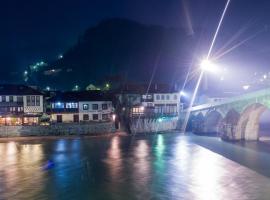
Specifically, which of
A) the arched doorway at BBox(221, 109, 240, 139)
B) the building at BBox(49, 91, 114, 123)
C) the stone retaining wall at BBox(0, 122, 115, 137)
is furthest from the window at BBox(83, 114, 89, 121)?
the arched doorway at BBox(221, 109, 240, 139)

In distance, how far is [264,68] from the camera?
11250cm

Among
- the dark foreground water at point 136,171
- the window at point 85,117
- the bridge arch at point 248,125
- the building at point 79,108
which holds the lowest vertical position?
the dark foreground water at point 136,171

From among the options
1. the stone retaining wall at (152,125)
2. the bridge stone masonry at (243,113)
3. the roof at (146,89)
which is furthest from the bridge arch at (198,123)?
the roof at (146,89)

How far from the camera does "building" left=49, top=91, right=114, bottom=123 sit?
76.1 metres

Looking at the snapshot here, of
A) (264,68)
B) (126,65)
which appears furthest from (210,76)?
(126,65)

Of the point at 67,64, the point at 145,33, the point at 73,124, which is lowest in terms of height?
the point at 73,124

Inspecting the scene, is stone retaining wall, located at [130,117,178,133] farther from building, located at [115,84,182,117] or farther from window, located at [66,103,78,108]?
window, located at [66,103,78,108]

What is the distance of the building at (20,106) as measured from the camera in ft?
231

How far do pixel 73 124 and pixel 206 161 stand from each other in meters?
34.8

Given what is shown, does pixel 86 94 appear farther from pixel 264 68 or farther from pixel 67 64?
pixel 67 64

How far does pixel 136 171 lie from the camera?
120ft

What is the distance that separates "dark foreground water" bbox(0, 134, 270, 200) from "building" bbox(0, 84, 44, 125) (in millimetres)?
13675

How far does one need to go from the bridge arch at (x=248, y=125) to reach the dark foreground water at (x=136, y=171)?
3.78m

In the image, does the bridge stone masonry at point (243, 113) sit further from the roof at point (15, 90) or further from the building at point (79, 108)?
the roof at point (15, 90)
